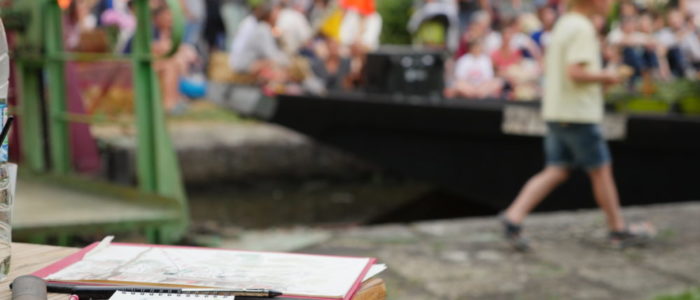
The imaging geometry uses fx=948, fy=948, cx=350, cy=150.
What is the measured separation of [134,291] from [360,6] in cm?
1003

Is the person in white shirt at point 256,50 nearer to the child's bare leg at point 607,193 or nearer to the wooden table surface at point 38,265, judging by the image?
the child's bare leg at point 607,193

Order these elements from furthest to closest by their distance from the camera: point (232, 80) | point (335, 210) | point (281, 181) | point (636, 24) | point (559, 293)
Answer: point (636, 24)
point (281, 181)
point (335, 210)
point (232, 80)
point (559, 293)

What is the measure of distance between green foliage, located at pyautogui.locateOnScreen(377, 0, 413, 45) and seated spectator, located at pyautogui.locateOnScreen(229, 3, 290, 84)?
5.93 m

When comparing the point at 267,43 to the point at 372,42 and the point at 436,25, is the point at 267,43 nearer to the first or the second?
the point at 372,42

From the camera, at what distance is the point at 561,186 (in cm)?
694

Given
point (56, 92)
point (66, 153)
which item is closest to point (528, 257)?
A: point (66, 153)

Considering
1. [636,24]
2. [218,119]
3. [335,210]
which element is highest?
[636,24]

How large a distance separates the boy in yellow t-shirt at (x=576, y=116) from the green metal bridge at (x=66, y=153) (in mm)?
2158

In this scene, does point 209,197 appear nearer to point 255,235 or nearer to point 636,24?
point 255,235

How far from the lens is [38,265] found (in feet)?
4.58

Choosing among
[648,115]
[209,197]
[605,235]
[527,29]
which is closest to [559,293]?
[605,235]

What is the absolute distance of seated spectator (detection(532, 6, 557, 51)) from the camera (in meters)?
12.4

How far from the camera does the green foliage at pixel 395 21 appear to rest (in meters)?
14.9

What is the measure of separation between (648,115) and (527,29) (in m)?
6.63
